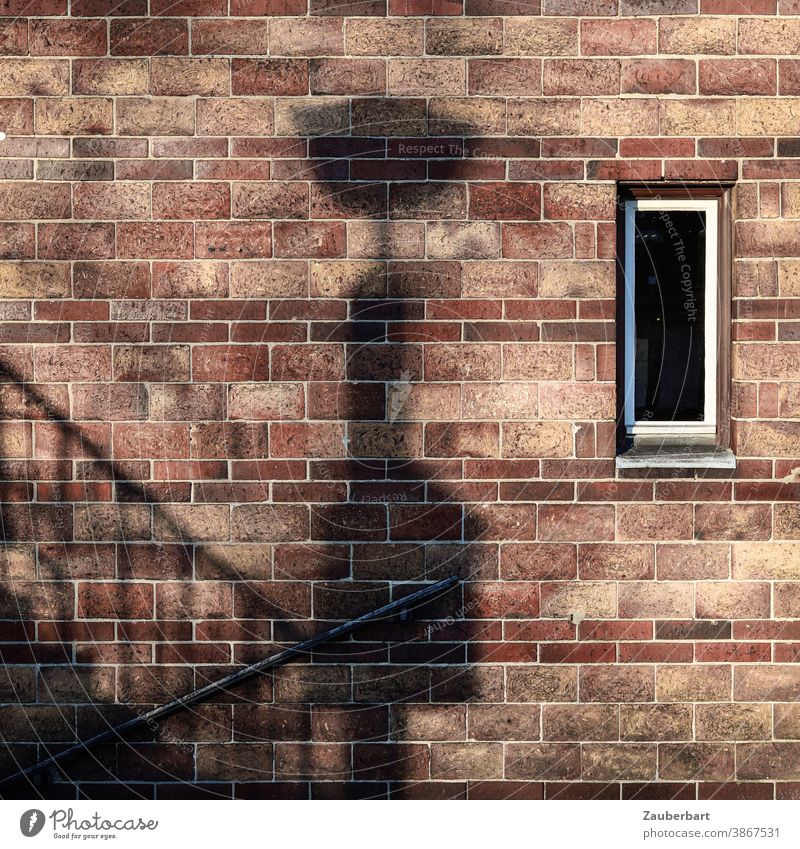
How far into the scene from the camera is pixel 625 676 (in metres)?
3.89

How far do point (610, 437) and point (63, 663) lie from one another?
2.73m

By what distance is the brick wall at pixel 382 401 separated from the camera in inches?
149

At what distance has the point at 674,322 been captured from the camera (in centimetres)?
400

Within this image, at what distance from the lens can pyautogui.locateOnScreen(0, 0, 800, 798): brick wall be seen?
3787mm

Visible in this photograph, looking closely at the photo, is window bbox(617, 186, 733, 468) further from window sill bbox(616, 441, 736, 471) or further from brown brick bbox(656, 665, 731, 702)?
brown brick bbox(656, 665, 731, 702)

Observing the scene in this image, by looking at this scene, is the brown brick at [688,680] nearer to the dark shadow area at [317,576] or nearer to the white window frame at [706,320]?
the dark shadow area at [317,576]

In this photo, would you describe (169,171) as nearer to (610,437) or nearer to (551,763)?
(610,437)

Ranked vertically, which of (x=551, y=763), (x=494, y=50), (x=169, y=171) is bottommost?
(x=551, y=763)

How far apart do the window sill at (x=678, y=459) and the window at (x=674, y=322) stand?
0.01 meters

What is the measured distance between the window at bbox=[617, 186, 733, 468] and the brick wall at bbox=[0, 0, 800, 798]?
6.0 inches

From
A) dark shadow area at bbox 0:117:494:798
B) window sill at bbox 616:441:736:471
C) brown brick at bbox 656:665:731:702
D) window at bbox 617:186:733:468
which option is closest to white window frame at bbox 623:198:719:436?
window at bbox 617:186:733:468

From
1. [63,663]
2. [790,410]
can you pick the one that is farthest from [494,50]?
[63,663]

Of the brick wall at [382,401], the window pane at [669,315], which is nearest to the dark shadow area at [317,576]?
the brick wall at [382,401]

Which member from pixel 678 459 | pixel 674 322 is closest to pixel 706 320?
pixel 674 322
